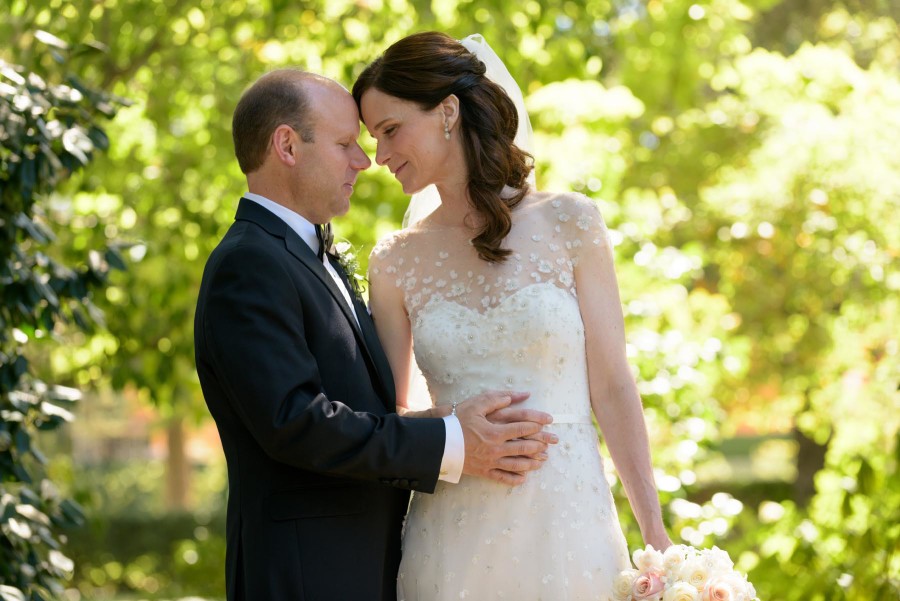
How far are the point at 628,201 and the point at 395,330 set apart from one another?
3.56 metres

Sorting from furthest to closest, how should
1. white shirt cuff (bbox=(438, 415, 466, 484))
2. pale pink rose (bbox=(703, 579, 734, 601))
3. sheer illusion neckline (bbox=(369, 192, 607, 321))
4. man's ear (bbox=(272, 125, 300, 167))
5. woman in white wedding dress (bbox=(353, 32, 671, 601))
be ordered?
sheer illusion neckline (bbox=(369, 192, 607, 321)) → woman in white wedding dress (bbox=(353, 32, 671, 601)) → man's ear (bbox=(272, 125, 300, 167)) → white shirt cuff (bbox=(438, 415, 466, 484)) → pale pink rose (bbox=(703, 579, 734, 601))

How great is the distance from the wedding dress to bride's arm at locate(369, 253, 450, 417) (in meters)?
0.11

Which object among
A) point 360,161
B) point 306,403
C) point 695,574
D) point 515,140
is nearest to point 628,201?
point 515,140

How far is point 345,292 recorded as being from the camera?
3.29 metres

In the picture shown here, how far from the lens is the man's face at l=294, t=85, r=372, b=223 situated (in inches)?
122

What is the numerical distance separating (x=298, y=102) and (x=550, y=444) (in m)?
1.19

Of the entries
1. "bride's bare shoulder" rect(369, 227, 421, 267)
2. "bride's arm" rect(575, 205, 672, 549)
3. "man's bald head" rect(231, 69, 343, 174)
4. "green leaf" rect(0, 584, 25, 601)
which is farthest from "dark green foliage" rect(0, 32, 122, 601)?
"bride's arm" rect(575, 205, 672, 549)

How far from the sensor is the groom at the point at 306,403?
2.76 metres

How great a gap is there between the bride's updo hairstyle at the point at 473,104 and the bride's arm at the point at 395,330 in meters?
0.34

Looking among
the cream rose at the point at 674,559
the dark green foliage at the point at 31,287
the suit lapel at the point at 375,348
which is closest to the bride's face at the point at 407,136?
the suit lapel at the point at 375,348

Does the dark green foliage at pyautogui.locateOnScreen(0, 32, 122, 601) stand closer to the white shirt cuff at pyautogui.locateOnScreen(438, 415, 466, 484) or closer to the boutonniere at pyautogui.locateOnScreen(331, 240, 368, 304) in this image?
the boutonniere at pyautogui.locateOnScreen(331, 240, 368, 304)

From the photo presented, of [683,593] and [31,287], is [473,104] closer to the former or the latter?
[683,593]

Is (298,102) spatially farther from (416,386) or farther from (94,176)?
(94,176)
